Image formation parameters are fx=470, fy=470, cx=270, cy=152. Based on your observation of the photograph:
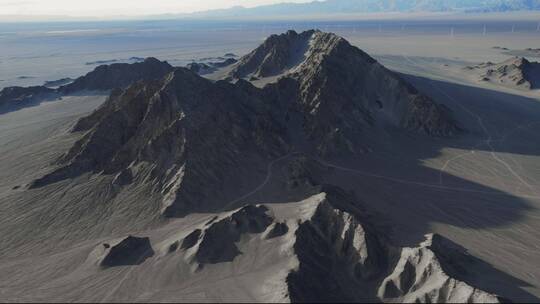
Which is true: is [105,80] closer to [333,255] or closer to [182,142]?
[182,142]

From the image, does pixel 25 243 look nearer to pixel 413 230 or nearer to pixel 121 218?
pixel 121 218

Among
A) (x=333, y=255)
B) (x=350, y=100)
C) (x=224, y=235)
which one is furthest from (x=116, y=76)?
(x=333, y=255)

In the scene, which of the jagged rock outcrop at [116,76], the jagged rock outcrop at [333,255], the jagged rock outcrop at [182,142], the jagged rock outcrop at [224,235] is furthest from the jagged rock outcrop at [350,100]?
the jagged rock outcrop at [116,76]

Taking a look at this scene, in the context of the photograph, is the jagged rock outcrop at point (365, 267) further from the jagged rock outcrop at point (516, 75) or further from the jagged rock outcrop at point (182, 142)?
the jagged rock outcrop at point (516, 75)

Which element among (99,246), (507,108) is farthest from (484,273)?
(507,108)

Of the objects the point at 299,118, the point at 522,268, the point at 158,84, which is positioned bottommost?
the point at 522,268

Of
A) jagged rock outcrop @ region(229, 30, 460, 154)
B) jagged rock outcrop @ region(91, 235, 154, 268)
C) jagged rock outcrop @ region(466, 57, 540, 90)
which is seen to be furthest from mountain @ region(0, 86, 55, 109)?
jagged rock outcrop @ region(466, 57, 540, 90)

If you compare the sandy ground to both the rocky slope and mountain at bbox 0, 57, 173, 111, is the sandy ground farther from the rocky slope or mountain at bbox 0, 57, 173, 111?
mountain at bbox 0, 57, 173, 111
